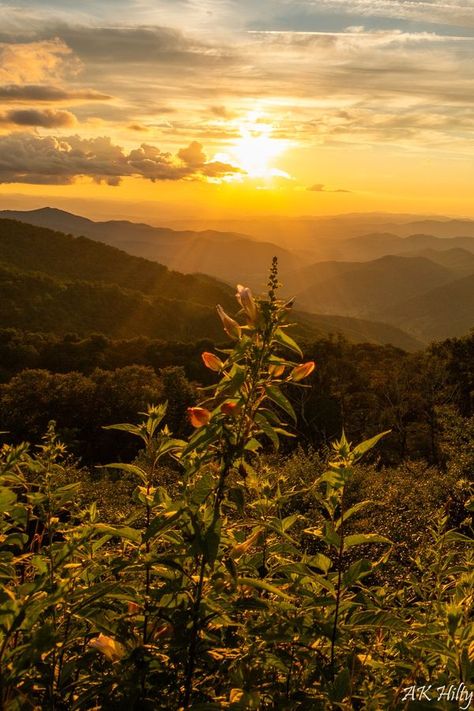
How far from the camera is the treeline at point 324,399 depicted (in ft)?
120

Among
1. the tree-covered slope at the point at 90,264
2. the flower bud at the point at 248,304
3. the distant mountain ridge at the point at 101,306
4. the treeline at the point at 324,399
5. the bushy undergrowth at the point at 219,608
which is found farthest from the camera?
the tree-covered slope at the point at 90,264

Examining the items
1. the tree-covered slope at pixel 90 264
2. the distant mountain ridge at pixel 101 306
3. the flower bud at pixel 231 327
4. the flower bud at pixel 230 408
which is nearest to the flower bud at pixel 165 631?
the flower bud at pixel 230 408

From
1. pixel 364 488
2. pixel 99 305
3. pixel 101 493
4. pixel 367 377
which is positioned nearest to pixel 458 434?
pixel 364 488

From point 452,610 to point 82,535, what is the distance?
53.2 inches

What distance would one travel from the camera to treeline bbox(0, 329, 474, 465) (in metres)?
36.6

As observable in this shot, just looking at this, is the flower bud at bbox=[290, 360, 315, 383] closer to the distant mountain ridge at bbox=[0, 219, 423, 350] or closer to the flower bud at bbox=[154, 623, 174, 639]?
the flower bud at bbox=[154, 623, 174, 639]

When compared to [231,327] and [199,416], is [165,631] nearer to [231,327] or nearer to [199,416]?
[199,416]

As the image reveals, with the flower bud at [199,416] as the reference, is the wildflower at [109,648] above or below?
below

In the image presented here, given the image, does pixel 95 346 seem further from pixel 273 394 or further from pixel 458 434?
pixel 273 394

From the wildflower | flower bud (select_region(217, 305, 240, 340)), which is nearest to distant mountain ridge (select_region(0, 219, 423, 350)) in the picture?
flower bud (select_region(217, 305, 240, 340))

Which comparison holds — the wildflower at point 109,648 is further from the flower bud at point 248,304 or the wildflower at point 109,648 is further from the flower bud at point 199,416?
the flower bud at point 248,304

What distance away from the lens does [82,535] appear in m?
2.12

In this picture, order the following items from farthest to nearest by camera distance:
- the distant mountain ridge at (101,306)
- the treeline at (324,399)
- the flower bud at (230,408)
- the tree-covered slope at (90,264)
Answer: the tree-covered slope at (90,264), the distant mountain ridge at (101,306), the treeline at (324,399), the flower bud at (230,408)

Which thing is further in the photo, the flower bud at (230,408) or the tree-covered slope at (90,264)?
the tree-covered slope at (90,264)
